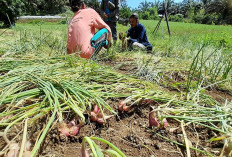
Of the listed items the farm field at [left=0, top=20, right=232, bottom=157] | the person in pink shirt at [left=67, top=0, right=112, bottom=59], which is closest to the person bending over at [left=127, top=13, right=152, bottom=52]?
the person in pink shirt at [left=67, top=0, right=112, bottom=59]

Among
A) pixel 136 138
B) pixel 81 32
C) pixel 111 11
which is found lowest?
pixel 136 138

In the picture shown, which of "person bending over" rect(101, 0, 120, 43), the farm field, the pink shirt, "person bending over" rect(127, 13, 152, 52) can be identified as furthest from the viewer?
"person bending over" rect(101, 0, 120, 43)

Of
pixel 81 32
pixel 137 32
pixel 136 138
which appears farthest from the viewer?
pixel 137 32

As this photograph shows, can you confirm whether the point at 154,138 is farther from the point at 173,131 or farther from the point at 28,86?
the point at 28,86

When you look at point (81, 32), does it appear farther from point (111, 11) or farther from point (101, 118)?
point (111, 11)

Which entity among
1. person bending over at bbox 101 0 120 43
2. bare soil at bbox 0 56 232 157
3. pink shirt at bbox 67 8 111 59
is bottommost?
bare soil at bbox 0 56 232 157

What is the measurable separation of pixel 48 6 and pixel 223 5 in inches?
1452

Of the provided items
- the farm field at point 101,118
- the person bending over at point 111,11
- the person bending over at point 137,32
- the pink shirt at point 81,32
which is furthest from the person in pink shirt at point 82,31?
the person bending over at point 111,11

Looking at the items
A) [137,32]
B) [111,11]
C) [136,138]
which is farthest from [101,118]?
[111,11]

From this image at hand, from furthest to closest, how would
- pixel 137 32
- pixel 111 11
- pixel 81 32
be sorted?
1. pixel 111 11
2. pixel 137 32
3. pixel 81 32

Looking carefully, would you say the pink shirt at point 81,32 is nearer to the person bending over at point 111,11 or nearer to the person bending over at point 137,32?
the person bending over at point 137,32

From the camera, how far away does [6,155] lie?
0.51 metres

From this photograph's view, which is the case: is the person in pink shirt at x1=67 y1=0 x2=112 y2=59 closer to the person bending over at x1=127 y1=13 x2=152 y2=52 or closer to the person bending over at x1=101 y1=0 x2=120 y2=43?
the person bending over at x1=127 y1=13 x2=152 y2=52

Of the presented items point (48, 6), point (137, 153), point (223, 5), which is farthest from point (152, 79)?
point (223, 5)
